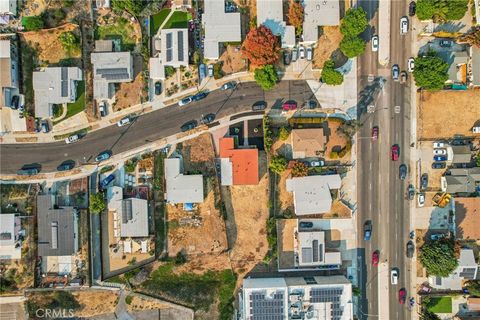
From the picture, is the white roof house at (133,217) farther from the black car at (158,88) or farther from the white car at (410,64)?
the white car at (410,64)

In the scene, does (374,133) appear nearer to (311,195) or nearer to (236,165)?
(311,195)

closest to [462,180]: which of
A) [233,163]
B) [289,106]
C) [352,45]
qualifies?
[352,45]

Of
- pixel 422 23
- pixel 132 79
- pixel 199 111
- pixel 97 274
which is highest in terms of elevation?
pixel 422 23

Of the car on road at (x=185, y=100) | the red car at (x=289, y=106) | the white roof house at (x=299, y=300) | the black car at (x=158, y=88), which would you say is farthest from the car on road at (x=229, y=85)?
the white roof house at (x=299, y=300)

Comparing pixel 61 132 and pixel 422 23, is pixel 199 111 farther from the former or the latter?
pixel 422 23

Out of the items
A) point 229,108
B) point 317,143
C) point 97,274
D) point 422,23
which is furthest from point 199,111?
point 422,23

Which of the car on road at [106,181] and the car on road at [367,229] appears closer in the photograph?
the car on road at [106,181]
